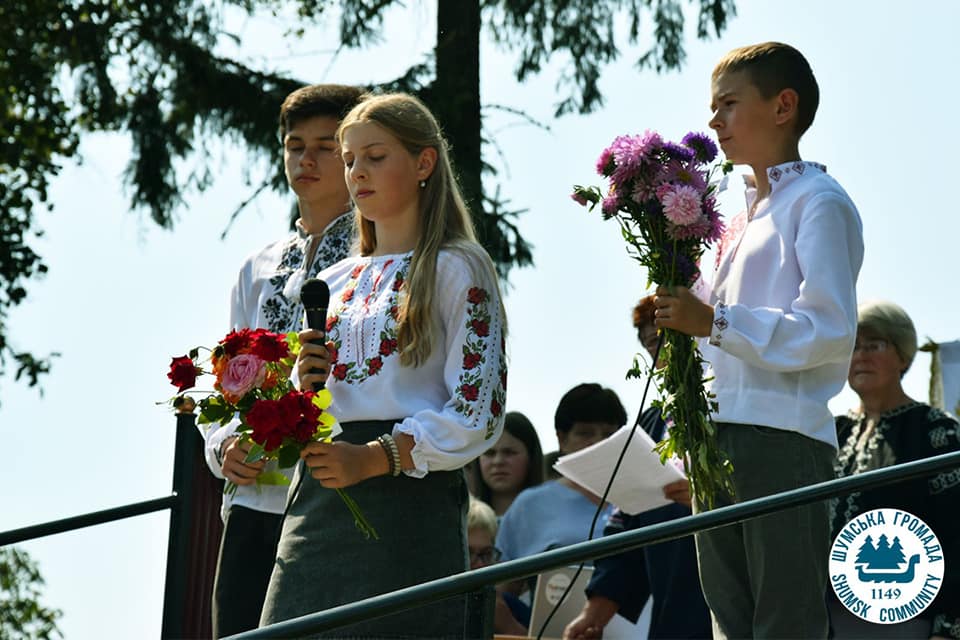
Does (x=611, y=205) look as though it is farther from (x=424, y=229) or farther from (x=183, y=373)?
(x=183, y=373)

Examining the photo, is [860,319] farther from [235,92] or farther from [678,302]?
[235,92]

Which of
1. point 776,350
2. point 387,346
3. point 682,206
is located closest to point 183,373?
point 387,346

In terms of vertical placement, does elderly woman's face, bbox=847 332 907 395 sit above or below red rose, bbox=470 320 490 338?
above

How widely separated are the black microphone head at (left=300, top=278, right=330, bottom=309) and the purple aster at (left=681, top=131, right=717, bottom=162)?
98 cm

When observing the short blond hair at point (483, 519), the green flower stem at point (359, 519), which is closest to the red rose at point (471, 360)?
the green flower stem at point (359, 519)

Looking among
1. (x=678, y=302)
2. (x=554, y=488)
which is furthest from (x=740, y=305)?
(x=554, y=488)

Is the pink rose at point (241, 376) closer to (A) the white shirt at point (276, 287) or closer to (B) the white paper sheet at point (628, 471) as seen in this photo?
(A) the white shirt at point (276, 287)

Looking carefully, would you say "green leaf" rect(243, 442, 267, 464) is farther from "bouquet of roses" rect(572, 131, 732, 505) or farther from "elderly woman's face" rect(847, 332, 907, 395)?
"elderly woman's face" rect(847, 332, 907, 395)

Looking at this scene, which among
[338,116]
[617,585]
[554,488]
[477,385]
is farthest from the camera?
[554,488]

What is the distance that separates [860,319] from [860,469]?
1.90ft

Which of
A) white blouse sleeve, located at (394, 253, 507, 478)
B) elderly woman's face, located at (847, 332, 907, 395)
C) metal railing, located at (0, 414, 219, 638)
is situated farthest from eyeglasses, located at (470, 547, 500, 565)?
white blouse sleeve, located at (394, 253, 507, 478)

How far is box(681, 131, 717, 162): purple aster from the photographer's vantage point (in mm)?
4285

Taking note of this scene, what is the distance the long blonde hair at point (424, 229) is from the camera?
13.3ft

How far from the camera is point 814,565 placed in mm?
4012
